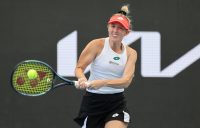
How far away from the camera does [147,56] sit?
6.97 m

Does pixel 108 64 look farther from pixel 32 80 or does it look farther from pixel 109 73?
pixel 32 80

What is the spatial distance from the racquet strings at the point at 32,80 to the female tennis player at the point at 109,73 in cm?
26

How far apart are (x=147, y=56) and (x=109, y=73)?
161 cm

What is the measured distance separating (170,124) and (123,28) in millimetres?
2031

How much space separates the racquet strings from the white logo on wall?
1.50m

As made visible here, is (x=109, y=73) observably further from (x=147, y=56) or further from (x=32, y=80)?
(x=147, y=56)

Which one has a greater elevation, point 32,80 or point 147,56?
point 147,56

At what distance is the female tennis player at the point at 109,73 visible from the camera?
5.32 metres

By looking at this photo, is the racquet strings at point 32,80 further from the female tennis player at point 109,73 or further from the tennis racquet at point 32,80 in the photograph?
the female tennis player at point 109,73

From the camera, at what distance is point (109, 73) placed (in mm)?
5418

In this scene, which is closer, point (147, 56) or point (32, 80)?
point (32, 80)

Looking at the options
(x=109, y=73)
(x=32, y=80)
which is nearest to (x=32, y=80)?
(x=32, y=80)

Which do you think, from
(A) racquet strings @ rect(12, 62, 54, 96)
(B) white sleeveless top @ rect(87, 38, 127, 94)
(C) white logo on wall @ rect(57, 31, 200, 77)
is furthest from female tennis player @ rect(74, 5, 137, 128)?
(C) white logo on wall @ rect(57, 31, 200, 77)

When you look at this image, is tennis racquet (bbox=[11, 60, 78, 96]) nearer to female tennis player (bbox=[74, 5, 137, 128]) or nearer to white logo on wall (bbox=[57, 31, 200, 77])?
female tennis player (bbox=[74, 5, 137, 128])
